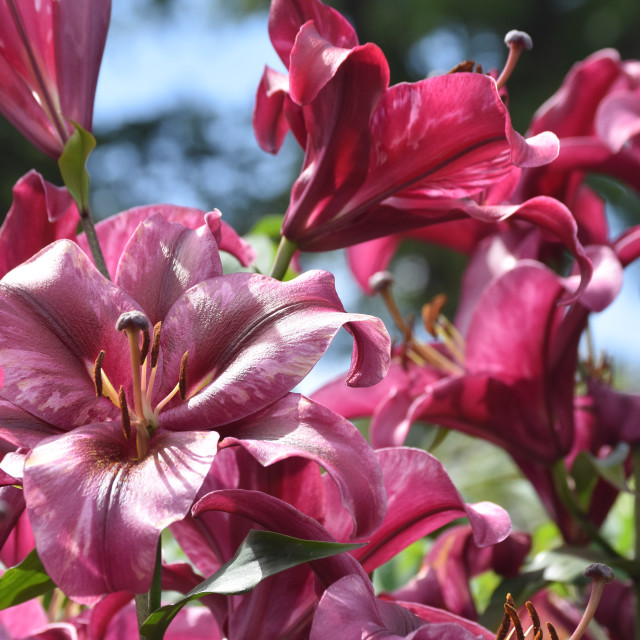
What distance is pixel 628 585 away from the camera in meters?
0.68

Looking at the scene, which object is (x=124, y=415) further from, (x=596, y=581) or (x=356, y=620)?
(x=596, y=581)

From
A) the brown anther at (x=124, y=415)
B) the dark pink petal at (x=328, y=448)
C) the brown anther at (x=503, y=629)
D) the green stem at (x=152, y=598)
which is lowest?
the brown anther at (x=503, y=629)

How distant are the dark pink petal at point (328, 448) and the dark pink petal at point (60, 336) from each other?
70 millimetres

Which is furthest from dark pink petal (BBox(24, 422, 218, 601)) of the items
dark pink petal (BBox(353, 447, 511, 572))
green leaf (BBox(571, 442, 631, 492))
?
green leaf (BBox(571, 442, 631, 492))

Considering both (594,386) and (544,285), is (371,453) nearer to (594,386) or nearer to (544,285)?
(544,285)

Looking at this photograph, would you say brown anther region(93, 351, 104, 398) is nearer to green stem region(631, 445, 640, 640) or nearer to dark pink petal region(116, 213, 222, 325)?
dark pink petal region(116, 213, 222, 325)

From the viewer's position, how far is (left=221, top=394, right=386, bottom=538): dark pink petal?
14.2 inches

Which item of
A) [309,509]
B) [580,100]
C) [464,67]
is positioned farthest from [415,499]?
[580,100]

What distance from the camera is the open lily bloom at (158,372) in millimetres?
350

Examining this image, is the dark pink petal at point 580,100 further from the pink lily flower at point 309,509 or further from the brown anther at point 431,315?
the pink lily flower at point 309,509

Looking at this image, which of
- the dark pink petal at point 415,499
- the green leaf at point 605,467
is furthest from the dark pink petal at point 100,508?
the green leaf at point 605,467

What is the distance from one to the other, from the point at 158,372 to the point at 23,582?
0.37 ft

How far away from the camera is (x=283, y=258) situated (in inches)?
20.1

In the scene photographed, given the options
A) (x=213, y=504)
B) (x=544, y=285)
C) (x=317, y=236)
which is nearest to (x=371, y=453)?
(x=213, y=504)
